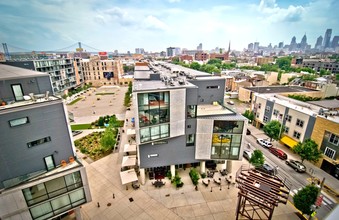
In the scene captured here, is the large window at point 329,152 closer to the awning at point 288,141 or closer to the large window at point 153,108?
the awning at point 288,141

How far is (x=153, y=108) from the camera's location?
66.7ft

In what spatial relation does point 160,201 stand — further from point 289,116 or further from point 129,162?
point 289,116

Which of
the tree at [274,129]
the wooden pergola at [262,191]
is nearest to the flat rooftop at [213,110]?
the wooden pergola at [262,191]

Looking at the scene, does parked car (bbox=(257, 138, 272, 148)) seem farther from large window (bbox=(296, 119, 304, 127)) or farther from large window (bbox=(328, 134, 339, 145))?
large window (bbox=(328, 134, 339, 145))

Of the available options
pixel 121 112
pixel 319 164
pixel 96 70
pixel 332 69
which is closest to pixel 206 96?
pixel 319 164

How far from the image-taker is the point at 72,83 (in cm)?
8388

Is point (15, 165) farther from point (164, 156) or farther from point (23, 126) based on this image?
point (164, 156)

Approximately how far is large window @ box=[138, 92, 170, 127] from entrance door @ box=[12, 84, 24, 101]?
42.5 feet

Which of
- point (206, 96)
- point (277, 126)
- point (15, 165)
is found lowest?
point (277, 126)

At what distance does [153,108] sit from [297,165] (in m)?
27.1

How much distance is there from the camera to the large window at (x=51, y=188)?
14.2m

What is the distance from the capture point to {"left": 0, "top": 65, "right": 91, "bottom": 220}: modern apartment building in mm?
13703

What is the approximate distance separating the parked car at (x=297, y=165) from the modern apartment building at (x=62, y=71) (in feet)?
254

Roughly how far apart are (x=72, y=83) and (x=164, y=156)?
80.5 metres
